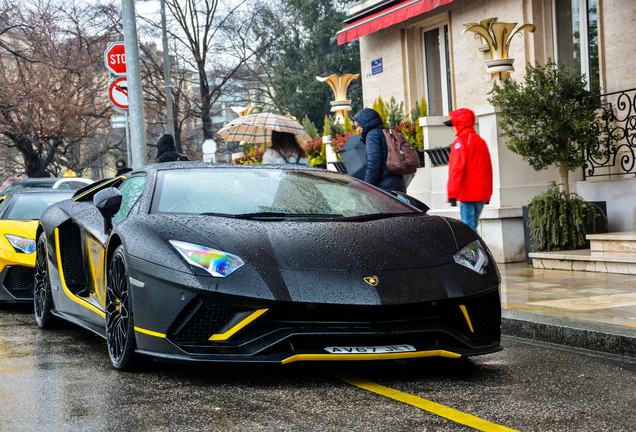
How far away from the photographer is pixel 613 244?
32.2 feet

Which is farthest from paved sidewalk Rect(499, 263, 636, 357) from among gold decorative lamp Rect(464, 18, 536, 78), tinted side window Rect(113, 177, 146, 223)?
gold decorative lamp Rect(464, 18, 536, 78)

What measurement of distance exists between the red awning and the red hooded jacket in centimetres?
476

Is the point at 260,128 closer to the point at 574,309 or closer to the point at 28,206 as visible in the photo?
the point at 28,206

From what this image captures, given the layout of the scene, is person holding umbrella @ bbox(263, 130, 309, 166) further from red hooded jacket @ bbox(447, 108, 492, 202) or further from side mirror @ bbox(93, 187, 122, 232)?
side mirror @ bbox(93, 187, 122, 232)

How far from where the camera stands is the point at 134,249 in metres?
5.11

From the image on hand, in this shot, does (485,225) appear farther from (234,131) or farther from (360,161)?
(234,131)

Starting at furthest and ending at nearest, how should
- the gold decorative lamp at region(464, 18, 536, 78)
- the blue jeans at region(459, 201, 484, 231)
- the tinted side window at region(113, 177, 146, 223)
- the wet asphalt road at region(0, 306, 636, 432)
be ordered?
the gold decorative lamp at region(464, 18, 536, 78), the blue jeans at region(459, 201, 484, 231), the tinted side window at region(113, 177, 146, 223), the wet asphalt road at region(0, 306, 636, 432)

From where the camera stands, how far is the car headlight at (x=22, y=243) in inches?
350

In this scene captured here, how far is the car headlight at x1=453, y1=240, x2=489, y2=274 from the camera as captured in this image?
16.8 feet

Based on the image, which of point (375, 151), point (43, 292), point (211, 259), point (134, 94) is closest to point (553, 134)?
point (375, 151)

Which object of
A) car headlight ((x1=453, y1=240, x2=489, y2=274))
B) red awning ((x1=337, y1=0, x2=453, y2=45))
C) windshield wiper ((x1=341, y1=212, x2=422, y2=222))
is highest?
red awning ((x1=337, y1=0, x2=453, y2=45))

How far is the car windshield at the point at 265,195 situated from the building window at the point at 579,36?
7.57 meters

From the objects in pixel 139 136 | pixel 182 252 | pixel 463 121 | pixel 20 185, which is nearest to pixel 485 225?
pixel 463 121

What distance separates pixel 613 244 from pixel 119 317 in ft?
20.5
